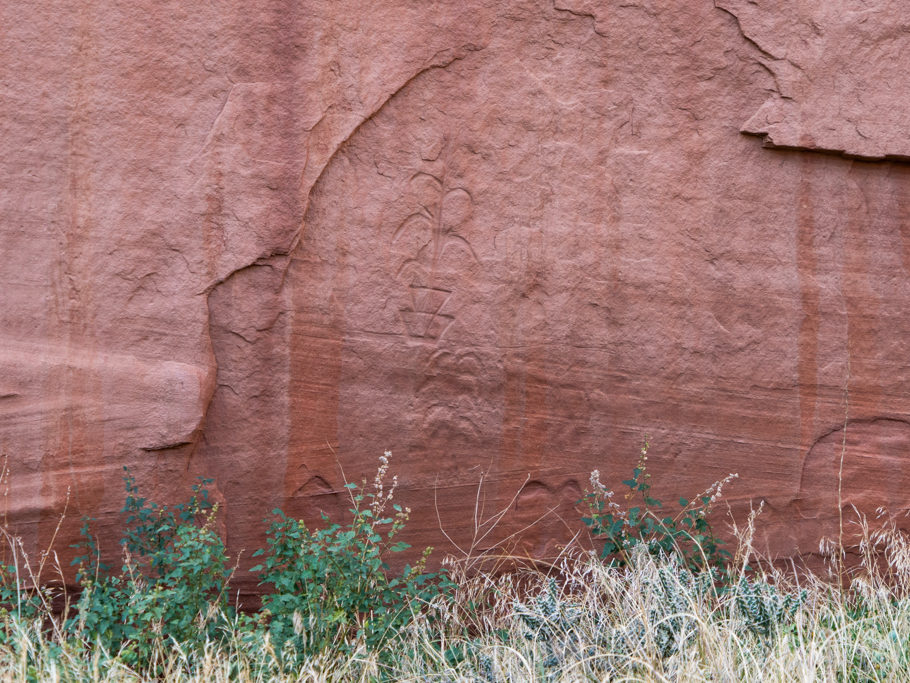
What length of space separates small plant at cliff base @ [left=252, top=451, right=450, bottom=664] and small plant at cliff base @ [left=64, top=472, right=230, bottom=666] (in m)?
0.15

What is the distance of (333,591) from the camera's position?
261cm

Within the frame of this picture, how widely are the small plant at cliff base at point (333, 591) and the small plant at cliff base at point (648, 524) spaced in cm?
53

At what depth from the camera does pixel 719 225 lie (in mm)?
3066

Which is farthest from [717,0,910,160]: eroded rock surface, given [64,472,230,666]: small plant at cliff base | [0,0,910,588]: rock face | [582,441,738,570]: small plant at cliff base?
[64,472,230,666]: small plant at cliff base

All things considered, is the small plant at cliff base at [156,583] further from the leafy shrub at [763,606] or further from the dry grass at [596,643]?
the leafy shrub at [763,606]

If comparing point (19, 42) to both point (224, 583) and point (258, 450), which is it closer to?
point (258, 450)

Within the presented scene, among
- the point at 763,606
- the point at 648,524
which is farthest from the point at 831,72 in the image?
the point at 763,606

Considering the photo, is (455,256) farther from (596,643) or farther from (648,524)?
(596,643)

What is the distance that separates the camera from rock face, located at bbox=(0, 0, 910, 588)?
2789 mm

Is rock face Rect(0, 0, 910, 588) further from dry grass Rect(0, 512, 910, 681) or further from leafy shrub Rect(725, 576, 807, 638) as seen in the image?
leafy shrub Rect(725, 576, 807, 638)

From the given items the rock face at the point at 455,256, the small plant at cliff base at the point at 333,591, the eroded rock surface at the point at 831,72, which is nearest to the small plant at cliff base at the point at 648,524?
the rock face at the point at 455,256

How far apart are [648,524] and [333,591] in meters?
0.98

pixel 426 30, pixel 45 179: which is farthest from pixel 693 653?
pixel 45 179

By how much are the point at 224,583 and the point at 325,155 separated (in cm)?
121
